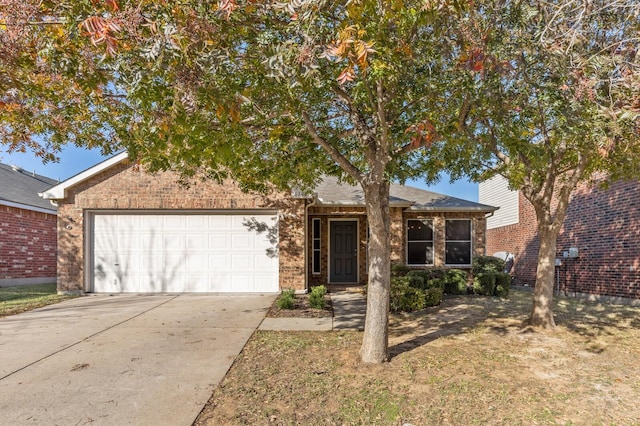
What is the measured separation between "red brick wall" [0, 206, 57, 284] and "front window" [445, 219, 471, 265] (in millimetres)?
15298

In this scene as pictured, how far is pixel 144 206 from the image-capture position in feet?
35.0

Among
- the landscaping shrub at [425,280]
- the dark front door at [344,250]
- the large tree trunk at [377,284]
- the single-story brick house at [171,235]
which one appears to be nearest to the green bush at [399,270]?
the landscaping shrub at [425,280]

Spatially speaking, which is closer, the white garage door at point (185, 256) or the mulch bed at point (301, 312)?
the mulch bed at point (301, 312)

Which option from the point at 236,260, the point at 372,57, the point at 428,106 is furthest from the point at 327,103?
the point at 236,260

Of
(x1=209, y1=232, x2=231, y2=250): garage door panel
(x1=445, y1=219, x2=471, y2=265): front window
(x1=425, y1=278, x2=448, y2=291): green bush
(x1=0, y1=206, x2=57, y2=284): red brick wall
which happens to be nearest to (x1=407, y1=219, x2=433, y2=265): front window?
(x1=445, y1=219, x2=471, y2=265): front window

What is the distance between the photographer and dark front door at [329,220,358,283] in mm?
12672

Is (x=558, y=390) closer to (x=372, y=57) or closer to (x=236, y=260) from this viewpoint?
(x=372, y=57)

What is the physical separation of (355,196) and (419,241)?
9.36ft

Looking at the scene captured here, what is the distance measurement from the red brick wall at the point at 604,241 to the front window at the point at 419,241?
164 inches

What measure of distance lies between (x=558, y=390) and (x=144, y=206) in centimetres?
1041

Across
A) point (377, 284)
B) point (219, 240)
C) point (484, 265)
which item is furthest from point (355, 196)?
point (377, 284)

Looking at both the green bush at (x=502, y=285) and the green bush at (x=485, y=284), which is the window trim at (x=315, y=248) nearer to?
the green bush at (x=485, y=284)

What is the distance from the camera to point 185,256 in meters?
10.8

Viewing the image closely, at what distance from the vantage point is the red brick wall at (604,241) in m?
9.61
